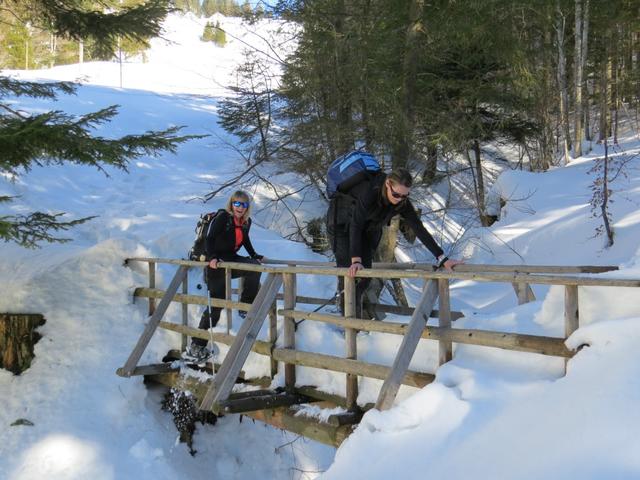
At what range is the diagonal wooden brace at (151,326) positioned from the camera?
7652 mm

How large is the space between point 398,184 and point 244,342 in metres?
2.15

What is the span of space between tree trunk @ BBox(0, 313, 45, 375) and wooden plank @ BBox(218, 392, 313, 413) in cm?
419

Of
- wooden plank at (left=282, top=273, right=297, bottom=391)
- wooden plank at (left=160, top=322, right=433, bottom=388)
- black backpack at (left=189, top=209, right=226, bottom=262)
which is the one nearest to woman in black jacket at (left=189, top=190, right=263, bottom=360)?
black backpack at (left=189, top=209, right=226, bottom=262)

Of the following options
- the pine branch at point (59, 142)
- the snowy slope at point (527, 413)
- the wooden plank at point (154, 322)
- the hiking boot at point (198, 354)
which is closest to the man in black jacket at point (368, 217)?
the snowy slope at point (527, 413)

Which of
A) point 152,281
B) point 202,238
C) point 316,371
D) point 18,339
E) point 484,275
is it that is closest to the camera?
point 484,275

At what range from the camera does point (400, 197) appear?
5.12 m

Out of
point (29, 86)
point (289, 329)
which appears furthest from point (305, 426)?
point (29, 86)

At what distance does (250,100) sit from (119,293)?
872 centimetres

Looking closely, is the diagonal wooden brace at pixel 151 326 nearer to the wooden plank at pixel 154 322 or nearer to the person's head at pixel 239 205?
the wooden plank at pixel 154 322

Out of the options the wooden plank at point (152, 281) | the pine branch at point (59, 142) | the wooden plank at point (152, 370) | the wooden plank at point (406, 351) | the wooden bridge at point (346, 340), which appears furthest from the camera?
the wooden plank at point (152, 281)

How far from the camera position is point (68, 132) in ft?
23.2

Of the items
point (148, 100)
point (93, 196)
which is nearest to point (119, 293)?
point (93, 196)

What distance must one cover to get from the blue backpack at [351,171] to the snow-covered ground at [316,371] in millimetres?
1403

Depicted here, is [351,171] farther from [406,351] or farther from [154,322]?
[154,322]
